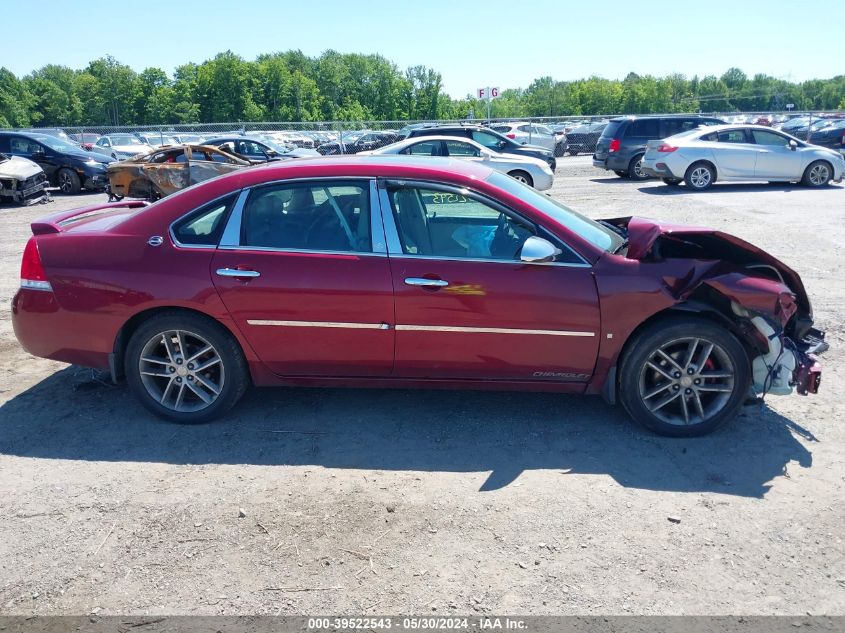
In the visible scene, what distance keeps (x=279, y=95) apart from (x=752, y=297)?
85.1m

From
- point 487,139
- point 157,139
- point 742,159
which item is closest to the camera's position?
point 742,159

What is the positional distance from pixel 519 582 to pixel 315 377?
6.60ft

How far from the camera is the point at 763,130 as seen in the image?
17.3 m

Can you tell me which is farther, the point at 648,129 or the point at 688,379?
the point at 648,129

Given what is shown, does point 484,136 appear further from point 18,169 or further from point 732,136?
point 18,169

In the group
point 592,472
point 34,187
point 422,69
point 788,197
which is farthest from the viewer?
point 422,69

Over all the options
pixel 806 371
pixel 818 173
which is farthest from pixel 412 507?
pixel 818 173

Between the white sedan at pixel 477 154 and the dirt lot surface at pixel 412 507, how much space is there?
1167cm

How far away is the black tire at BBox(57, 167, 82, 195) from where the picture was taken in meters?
19.3

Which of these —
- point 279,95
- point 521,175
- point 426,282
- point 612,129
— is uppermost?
point 279,95

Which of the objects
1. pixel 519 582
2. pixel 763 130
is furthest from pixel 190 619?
pixel 763 130

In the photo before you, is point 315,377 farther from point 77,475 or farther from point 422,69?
point 422,69

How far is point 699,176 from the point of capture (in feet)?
56.3

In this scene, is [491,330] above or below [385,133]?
below
